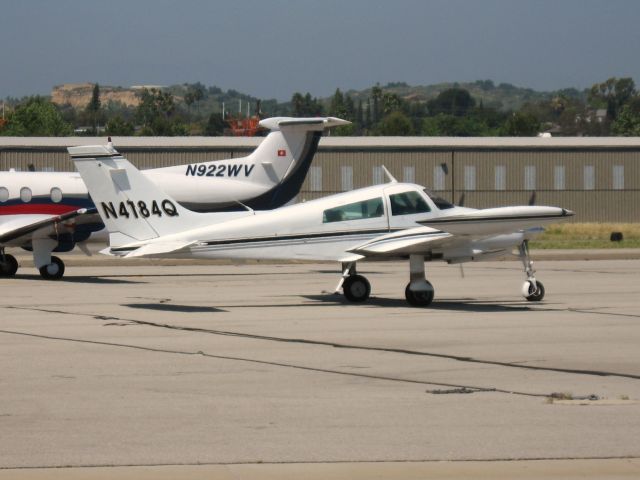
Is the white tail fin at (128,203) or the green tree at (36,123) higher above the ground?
the green tree at (36,123)

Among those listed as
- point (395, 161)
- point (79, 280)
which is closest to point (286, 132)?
point (79, 280)

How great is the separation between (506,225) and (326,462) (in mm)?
11672

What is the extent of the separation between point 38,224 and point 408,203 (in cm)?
1028

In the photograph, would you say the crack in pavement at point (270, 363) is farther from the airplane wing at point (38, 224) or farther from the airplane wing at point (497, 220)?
the airplane wing at point (38, 224)

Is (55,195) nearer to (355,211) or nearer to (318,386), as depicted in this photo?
(355,211)

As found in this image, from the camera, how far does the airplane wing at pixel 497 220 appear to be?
19.4m

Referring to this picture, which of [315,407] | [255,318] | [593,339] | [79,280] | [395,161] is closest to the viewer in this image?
[315,407]

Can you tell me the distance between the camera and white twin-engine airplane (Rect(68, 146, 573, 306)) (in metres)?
19.6

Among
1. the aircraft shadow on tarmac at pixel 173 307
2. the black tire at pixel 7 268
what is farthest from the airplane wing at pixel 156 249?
the black tire at pixel 7 268

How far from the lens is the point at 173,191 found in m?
30.0

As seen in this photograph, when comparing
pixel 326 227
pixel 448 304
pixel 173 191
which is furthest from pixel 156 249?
pixel 173 191

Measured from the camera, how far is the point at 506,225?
19531mm

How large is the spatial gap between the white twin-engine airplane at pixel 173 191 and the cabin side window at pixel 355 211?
27.1 ft

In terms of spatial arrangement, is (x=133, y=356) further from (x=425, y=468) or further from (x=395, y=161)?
(x=395, y=161)
